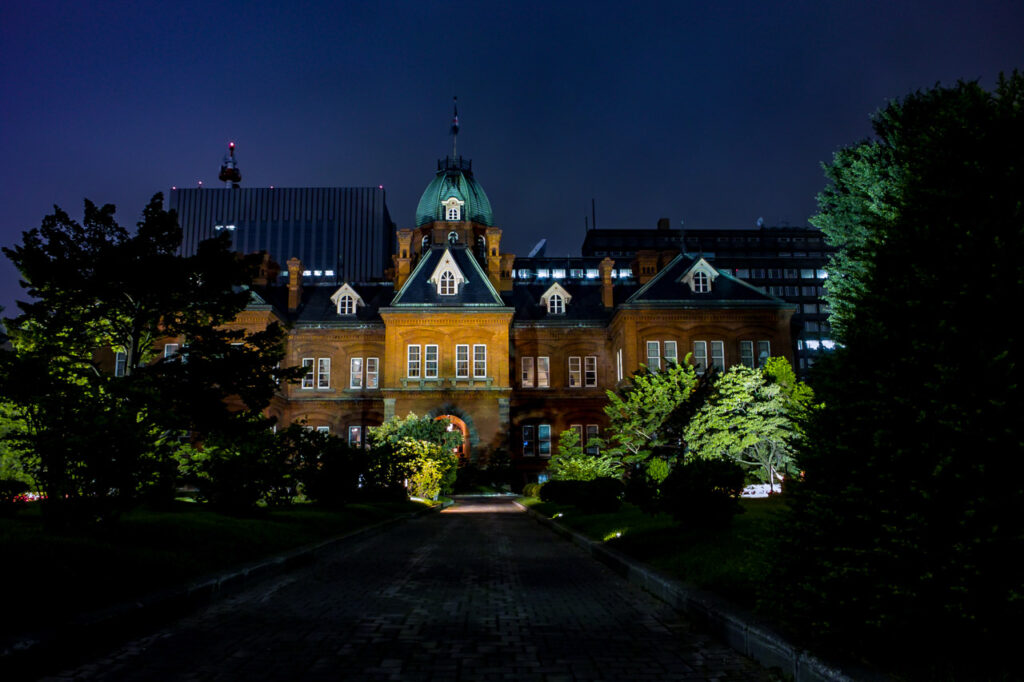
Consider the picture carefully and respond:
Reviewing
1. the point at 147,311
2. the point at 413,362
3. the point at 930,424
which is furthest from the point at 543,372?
the point at 930,424

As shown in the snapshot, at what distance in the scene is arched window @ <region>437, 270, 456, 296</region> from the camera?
48.4 m

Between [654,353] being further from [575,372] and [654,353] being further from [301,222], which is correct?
[301,222]

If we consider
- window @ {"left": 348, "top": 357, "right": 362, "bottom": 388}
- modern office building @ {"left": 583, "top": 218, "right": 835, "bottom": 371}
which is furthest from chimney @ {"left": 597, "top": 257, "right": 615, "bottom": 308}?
modern office building @ {"left": 583, "top": 218, "right": 835, "bottom": 371}

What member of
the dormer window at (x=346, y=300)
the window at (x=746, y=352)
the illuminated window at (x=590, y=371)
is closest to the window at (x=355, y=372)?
the dormer window at (x=346, y=300)

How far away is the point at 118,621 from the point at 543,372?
46292mm

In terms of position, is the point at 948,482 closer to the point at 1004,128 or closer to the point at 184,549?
the point at 1004,128

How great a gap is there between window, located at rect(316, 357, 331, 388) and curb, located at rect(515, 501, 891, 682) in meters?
43.9

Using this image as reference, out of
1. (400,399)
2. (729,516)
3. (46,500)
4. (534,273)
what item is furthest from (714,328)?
(534,273)

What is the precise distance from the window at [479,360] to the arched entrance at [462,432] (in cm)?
331

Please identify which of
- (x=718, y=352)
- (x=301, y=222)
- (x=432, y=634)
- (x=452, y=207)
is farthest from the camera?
(x=301, y=222)

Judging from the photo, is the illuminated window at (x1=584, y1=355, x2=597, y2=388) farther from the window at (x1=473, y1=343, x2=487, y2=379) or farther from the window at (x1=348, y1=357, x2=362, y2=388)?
the window at (x1=348, y1=357, x2=362, y2=388)

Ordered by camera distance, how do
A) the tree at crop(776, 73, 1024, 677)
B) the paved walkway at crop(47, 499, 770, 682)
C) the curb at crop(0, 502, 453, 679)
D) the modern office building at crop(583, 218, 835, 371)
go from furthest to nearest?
the modern office building at crop(583, 218, 835, 371), the paved walkway at crop(47, 499, 770, 682), the curb at crop(0, 502, 453, 679), the tree at crop(776, 73, 1024, 677)

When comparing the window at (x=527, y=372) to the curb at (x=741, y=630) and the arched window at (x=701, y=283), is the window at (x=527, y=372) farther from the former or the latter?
the curb at (x=741, y=630)

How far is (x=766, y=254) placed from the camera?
11150cm
